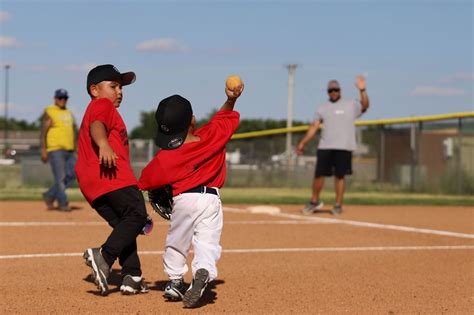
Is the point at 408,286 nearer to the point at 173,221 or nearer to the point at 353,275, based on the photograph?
the point at 353,275

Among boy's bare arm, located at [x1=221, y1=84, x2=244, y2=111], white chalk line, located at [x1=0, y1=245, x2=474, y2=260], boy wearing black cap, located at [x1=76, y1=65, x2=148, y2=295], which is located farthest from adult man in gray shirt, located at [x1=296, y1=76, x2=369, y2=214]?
boy wearing black cap, located at [x1=76, y1=65, x2=148, y2=295]

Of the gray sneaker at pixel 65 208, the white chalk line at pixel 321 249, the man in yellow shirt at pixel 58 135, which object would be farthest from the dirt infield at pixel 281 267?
the man in yellow shirt at pixel 58 135

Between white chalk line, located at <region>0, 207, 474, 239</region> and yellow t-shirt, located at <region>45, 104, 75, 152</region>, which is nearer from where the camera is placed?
white chalk line, located at <region>0, 207, 474, 239</region>

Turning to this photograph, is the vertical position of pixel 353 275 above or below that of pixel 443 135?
below

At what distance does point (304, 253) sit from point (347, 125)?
483cm

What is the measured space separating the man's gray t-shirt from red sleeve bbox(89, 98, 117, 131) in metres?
7.03

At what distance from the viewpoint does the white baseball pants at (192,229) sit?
5.46 meters

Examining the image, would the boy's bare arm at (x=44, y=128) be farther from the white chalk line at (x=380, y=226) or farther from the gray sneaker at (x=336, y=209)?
the gray sneaker at (x=336, y=209)

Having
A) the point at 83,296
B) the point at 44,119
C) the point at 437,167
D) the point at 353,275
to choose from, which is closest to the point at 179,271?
the point at 83,296

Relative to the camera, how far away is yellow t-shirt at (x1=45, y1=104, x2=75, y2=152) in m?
11.9

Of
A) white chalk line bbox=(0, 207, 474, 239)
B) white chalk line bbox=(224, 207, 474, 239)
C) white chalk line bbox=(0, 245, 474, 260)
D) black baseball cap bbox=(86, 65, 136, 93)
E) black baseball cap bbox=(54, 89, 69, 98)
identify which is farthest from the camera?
black baseball cap bbox=(54, 89, 69, 98)

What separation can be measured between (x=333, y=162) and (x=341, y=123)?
0.59 meters

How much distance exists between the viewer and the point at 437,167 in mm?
19328

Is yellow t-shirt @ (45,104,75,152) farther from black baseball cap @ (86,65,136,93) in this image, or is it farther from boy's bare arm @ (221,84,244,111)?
boy's bare arm @ (221,84,244,111)
